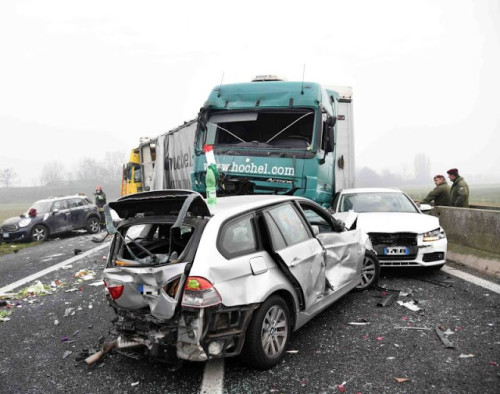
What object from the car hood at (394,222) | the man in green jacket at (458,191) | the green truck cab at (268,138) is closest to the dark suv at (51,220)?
the green truck cab at (268,138)

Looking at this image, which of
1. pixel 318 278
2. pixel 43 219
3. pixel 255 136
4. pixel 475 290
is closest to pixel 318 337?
pixel 318 278

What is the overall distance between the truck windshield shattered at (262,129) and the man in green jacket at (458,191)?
403 centimetres

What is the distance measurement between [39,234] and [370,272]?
482 inches

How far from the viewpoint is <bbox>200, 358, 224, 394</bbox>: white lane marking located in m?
3.32

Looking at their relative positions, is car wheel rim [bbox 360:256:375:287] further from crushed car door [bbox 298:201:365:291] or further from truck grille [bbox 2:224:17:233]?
truck grille [bbox 2:224:17:233]

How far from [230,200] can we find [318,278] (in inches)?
48.8

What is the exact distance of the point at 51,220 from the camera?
14.5m

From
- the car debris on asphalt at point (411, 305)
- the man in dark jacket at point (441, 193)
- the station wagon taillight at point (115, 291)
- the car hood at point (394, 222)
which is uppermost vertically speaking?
the man in dark jacket at point (441, 193)

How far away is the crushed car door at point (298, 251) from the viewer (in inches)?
152

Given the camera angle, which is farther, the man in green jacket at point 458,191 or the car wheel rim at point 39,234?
the car wheel rim at point 39,234

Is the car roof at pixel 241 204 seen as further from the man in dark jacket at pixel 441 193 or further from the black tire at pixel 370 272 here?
the man in dark jacket at pixel 441 193

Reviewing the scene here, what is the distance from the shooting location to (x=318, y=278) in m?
4.32

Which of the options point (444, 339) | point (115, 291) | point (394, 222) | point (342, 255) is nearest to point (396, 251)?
point (394, 222)

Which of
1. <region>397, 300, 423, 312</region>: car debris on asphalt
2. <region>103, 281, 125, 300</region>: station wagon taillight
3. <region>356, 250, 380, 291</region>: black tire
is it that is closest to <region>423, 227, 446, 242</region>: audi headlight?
<region>356, 250, 380, 291</region>: black tire
